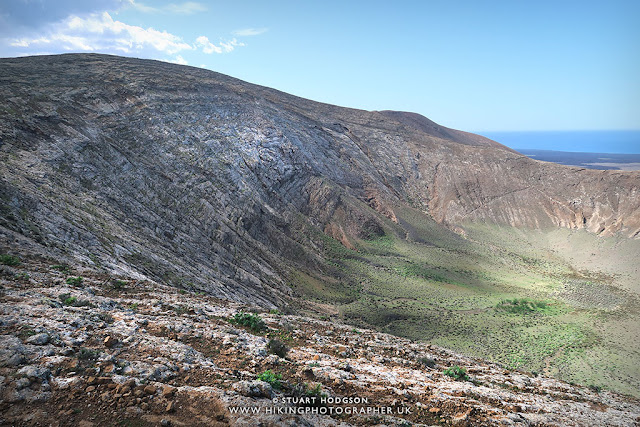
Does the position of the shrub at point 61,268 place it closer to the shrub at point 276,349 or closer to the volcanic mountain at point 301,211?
the volcanic mountain at point 301,211

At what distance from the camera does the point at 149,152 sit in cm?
3803

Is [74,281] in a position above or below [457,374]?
above

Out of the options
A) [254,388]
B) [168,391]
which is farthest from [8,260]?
[254,388]

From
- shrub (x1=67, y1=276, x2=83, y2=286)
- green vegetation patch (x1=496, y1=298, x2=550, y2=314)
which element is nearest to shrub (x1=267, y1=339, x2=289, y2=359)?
shrub (x1=67, y1=276, x2=83, y2=286)

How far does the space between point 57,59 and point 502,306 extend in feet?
214

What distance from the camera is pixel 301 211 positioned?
50625 millimetres

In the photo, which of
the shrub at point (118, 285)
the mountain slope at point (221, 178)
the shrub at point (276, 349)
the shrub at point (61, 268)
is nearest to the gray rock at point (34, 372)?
the shrub at point (276, 349)

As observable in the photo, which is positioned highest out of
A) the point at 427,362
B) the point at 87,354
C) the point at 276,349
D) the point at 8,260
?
the point at 8,260

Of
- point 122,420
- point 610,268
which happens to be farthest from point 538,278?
point 122,420

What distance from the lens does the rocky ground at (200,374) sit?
6.11 m

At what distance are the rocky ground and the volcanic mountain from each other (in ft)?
18.2

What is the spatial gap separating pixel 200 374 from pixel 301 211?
43.1m

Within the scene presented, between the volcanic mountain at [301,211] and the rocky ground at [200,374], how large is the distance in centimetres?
554

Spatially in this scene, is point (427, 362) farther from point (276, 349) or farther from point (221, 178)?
point (221, 178)
